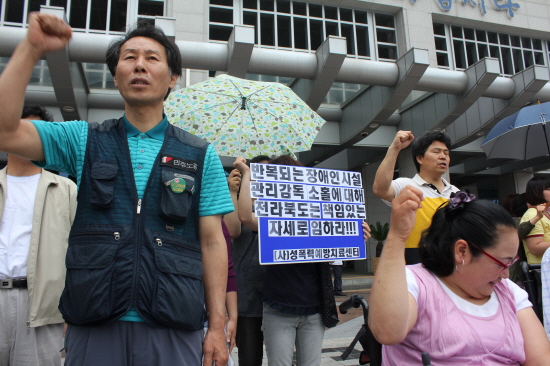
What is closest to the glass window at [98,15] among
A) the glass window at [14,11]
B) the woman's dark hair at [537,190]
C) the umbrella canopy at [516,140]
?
the glass window at [14,11]

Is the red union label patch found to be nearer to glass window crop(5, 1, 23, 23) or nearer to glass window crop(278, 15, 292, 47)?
glass window crop(278, 15, 292, 47)

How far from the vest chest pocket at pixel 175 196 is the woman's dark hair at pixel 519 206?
4377 mm

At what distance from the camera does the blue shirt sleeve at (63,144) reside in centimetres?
146

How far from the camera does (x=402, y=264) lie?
1.48 m

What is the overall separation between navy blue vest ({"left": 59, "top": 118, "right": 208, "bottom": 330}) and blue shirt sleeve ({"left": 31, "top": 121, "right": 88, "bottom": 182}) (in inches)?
1.2

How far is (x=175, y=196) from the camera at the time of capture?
152 cm

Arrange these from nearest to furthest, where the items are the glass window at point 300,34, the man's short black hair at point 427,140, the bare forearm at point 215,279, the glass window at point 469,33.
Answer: the bare forearm at point 215,279 → the man's short black hair at point 427,140 → the glass window at point 300,34 → the glass window at point 469,33

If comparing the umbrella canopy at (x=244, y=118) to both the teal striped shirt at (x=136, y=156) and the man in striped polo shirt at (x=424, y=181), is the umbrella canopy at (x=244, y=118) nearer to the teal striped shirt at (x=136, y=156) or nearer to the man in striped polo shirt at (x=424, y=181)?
the man in striped polo shirt at (x=424, y=181)

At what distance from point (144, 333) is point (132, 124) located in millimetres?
845

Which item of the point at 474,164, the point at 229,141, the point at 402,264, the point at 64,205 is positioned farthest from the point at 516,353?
the point at 474,164

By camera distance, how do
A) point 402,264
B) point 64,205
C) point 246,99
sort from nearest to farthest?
point 402,264, point 64,205, point 246,99

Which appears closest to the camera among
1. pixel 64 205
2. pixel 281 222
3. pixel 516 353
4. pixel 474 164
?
pixel 516 353

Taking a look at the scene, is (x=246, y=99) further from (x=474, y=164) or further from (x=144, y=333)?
(x=474, y=164)

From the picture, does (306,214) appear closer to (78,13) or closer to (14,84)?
(14,84)
